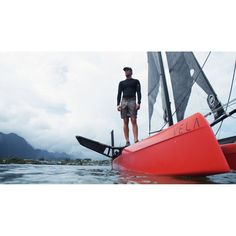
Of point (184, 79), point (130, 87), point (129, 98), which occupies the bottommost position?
point (129, 98)

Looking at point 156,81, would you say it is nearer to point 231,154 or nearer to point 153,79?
point 153,79

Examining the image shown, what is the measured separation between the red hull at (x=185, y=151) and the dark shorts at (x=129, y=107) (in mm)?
945

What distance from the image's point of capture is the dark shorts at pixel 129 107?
4.57 meters

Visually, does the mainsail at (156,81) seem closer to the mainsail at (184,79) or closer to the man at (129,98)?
the mainsail at (184,79)

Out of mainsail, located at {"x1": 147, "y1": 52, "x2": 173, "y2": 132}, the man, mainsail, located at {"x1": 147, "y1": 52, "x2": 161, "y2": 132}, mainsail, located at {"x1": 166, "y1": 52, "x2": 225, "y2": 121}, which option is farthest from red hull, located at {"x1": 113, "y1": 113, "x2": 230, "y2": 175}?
mainsail, located at {"x1": 147, "y1": 52, "x2": 161, "y2": 132}

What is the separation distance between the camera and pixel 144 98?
18.2 ft

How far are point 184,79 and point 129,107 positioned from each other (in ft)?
3.57

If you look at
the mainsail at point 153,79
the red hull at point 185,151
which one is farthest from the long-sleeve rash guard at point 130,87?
the red hull at point 185,151

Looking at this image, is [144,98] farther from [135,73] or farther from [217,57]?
[217,57]

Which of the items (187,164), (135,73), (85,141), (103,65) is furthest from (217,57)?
(85,141)

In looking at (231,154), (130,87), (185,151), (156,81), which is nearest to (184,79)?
(156,81)

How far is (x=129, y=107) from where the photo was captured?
460 centimetres

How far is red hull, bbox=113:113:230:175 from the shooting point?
282 cm
